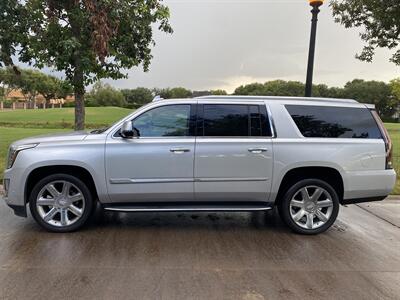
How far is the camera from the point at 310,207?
595cm

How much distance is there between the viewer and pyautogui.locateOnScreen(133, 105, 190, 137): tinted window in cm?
578

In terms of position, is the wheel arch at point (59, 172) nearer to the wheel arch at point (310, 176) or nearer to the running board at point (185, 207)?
the running board at point (185, 207)

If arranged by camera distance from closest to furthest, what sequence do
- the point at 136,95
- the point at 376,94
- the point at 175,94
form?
the point at 175,94 < the point at 376,94 < the point at 136,95

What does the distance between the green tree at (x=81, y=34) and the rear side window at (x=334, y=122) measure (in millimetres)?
4707

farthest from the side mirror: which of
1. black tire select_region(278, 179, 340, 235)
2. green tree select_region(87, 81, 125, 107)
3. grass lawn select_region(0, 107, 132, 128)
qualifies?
green tree select_region(87, 81, 125, 107)

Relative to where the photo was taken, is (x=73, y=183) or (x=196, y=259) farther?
(x=73, y=183)

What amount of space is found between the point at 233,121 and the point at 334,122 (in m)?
1.44

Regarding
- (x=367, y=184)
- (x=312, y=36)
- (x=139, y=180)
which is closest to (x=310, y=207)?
(x=367, y=184)

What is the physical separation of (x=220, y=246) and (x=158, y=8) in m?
7.53

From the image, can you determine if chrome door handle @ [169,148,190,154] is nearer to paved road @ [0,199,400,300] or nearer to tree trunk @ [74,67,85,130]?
paved road @ [0,199,400,300]

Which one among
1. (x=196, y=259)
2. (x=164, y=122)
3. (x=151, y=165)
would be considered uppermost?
(x=164, y=122)

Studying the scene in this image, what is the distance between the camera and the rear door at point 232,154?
5691 millimetres

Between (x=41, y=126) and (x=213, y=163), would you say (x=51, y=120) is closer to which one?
(x=41, y=126)

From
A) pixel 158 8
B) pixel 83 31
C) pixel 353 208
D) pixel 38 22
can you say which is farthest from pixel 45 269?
pixel 158 8
